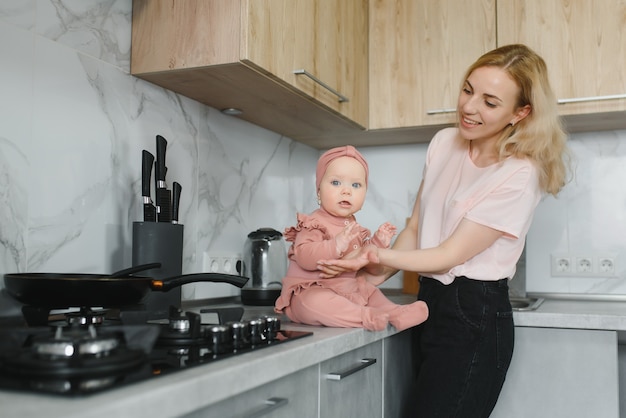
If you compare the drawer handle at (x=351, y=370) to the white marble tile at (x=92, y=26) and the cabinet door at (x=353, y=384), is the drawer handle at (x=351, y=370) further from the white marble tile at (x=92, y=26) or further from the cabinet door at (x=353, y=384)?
the white marble tile at (x=92, y=26)

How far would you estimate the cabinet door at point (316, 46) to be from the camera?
1431 mm

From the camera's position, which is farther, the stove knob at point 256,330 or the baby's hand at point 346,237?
the baby's hand at point 346,237

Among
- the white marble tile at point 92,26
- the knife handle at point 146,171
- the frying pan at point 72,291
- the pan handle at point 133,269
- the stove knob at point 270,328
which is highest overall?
the white marble tile at point 92,26

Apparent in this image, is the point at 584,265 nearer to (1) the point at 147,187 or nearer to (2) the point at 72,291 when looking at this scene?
(1) the point at 147,187

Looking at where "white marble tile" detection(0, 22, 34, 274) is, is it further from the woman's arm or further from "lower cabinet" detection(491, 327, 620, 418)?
"lower cabinet" detection(491, 327, 620, 418)

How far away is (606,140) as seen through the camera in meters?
2.09

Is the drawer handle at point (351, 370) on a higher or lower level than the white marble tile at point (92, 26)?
lower

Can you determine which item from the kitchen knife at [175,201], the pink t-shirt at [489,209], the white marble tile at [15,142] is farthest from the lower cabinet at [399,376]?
the white marble tile at [15,142]

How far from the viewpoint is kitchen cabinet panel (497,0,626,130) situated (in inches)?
69.8

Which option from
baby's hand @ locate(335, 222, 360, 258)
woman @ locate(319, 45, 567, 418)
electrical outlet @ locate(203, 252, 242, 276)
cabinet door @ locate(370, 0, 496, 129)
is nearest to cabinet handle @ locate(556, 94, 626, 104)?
cabinet door @ locate(370, 0, 496, 129)

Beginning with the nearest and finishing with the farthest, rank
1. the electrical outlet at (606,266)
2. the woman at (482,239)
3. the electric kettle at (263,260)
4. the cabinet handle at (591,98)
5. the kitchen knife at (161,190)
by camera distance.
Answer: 1. the woman at (482,239)
2. the kitchen knife at (161,190)
3. the cabinet handle at (591,98)
4. the electric kettle at (263,260)
5. the electrical outlet at (606,266)

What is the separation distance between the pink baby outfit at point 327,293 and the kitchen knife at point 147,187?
1.06 feet

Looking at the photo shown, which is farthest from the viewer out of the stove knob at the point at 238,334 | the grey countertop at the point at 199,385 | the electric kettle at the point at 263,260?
the electric kettle at the point at 263,260

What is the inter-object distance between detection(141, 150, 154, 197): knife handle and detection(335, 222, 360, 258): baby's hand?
472 mm
